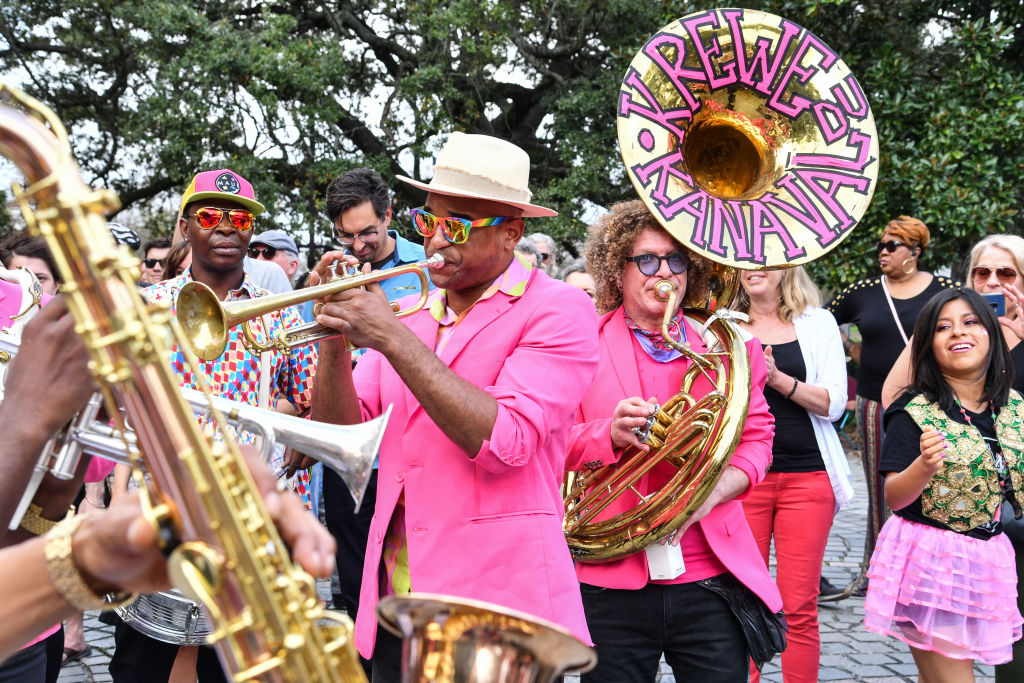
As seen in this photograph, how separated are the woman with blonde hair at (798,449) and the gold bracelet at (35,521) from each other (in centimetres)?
324

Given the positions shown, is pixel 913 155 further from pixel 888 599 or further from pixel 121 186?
pixel 121 186

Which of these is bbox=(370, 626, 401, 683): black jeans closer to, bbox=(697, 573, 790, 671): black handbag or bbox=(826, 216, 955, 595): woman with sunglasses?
bbox=(697, 573, 790, 671): black handbag

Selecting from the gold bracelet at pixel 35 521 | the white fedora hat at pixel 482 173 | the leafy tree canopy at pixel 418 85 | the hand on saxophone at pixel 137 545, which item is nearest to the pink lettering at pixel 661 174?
the white fedora hat at pixel 482 173

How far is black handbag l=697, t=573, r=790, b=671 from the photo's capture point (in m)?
2.78

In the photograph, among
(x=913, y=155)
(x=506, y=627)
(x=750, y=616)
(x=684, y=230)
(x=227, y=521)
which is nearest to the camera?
(x=227, y=521)

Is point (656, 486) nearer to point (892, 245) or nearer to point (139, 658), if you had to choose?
point (139, 658)

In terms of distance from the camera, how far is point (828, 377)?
4695mm

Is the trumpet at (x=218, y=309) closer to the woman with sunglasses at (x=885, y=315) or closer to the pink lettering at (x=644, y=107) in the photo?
the pink lettering at (x=644, y=107)

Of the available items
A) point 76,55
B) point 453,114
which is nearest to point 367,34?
point 453,114

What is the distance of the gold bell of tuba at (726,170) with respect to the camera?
119 inches

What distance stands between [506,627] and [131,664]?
8.06 feet

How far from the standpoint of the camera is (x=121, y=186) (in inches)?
592

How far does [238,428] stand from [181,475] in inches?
34.9

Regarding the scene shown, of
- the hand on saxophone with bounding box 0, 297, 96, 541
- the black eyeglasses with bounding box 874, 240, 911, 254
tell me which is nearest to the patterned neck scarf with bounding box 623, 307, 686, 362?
the hand on saxophone with bounding box 0, 297, 96, 541
